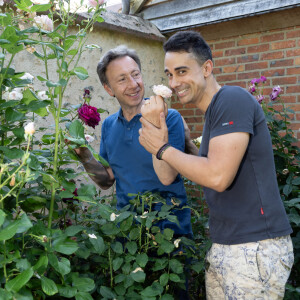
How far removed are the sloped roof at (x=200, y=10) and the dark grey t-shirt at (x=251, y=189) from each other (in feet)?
7.78

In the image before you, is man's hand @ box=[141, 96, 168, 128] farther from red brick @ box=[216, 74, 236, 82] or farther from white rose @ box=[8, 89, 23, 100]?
red brick @ box=[216, 74, 236, 82]

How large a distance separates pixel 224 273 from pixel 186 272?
334mm

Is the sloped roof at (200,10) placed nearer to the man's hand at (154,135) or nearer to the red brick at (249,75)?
the red brick at (249,75)

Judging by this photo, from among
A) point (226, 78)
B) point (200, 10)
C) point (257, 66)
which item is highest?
point (200, 10)

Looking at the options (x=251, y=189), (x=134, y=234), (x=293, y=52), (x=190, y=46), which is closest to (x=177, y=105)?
(x=293, y=52)

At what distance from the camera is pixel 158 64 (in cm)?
443

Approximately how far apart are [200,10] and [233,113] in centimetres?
300

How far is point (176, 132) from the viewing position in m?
1.93

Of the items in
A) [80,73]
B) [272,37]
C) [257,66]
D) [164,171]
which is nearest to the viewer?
[80,73]

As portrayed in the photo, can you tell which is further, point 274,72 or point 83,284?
point 274,72

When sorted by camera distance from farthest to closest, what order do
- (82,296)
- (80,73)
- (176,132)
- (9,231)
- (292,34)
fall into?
(292,34)
(176,132)
(80,73)
(82,296)
(9,231)

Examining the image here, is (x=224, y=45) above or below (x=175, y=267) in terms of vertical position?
above

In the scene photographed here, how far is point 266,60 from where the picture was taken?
12.2ft

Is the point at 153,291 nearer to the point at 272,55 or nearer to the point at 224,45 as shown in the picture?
the point at 272,55
